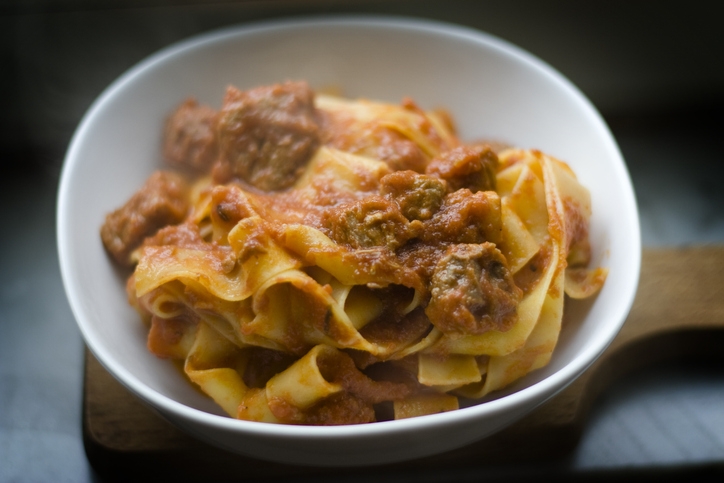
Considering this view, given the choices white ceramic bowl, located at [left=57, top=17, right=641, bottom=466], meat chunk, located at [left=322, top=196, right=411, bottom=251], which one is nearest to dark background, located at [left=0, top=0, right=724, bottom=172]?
white ceramic bowl, located at [left=57, top=17, right=641, bottom=466]

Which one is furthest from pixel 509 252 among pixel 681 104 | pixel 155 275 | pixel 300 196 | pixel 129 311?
pixel 681 104

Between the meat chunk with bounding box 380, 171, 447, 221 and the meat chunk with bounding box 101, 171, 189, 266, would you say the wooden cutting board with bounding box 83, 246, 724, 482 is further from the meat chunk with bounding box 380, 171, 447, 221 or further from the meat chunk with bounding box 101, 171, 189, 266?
the meat chunk with bounding box 380, 171, 447, 221

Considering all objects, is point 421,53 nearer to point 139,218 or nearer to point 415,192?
point 415,192

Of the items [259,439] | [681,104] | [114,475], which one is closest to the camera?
[259,439]

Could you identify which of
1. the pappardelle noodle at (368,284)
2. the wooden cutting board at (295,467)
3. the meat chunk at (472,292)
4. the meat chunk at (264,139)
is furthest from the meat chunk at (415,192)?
the wooden cutting board at (295,467)

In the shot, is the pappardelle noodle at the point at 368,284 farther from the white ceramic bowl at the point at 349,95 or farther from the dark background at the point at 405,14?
the dark background at the point at 405,14

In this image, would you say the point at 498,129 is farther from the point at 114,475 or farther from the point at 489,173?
the point at 114,475
